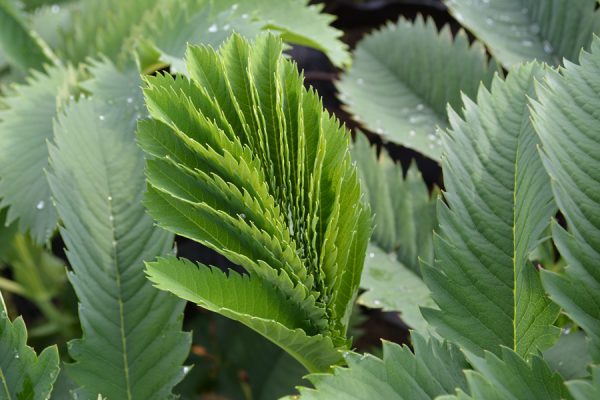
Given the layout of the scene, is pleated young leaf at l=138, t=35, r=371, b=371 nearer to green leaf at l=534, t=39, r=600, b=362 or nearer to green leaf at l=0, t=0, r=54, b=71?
green leaf at l=534, t=39, r=600, b=362

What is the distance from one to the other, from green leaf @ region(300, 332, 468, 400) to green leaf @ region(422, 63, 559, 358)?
3 cm

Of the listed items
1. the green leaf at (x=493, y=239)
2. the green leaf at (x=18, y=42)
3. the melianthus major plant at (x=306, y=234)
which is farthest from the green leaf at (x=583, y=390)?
the green leaf at (x=18, y=42)

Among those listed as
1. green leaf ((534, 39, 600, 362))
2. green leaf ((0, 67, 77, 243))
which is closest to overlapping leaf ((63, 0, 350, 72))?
green leaf ((0, 67, 77, 243))

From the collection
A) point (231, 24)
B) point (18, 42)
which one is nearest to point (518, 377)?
point (231, 24)

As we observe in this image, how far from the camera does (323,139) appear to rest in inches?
19.1

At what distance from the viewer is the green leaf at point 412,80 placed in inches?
33.6

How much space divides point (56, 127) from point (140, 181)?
0.09 meters

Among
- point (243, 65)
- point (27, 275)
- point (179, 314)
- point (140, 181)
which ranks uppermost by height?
point (243, 65)

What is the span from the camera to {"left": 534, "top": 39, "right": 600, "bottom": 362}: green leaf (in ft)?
→ 1.59

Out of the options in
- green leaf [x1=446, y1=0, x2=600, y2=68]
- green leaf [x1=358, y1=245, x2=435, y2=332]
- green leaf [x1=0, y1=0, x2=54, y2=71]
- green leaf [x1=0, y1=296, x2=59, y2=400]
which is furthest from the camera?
green leaf [x1=0, y1=0, x2=54, y2=71]

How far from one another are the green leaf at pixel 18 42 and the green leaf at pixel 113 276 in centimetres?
33

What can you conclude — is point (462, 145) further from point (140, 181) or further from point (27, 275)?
point (27, 275)

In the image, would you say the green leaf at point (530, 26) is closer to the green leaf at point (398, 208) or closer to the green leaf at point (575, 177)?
the green leaf at point (398, 208)

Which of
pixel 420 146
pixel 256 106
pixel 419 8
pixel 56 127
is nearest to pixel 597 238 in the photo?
pixel 256 106
